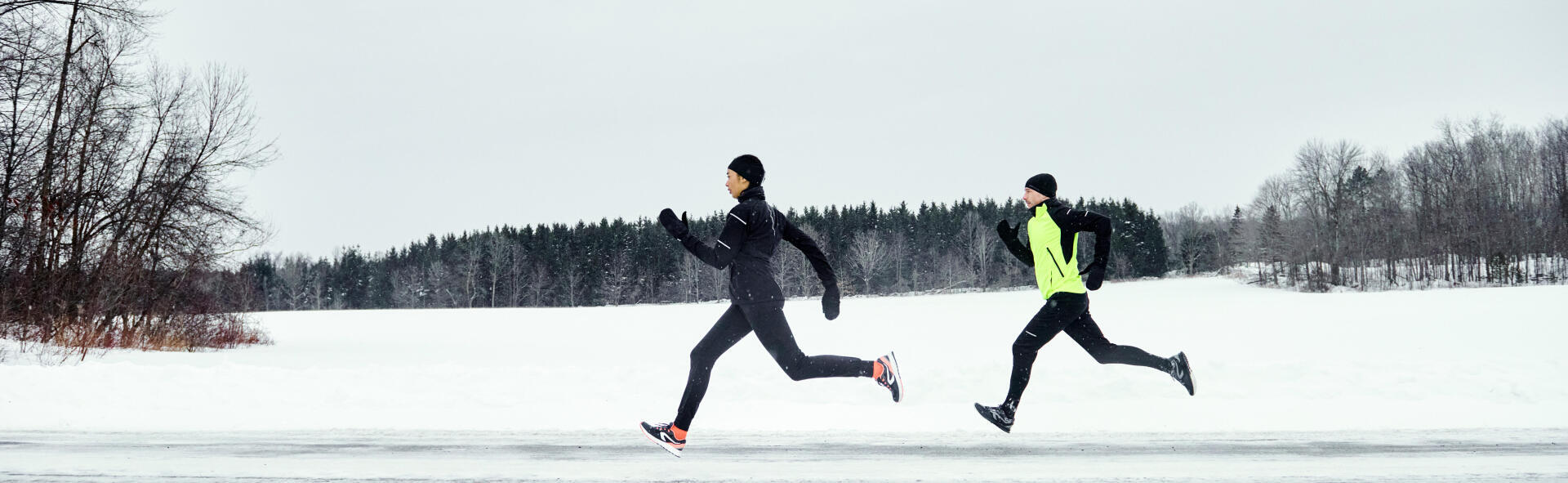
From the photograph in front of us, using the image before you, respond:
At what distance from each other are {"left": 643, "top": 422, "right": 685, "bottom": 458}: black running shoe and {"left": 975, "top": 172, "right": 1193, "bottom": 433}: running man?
79.8 inches

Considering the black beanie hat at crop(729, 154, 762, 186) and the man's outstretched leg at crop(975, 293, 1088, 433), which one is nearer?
the black beanie hat at crop(729, 154, 762, 186)

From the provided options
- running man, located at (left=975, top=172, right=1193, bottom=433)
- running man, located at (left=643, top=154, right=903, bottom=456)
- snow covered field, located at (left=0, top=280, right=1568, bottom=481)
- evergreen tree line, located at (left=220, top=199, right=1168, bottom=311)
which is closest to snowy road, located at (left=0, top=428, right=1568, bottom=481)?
snow covered field, located at (left=0, top=280, right=1568, bottom=481)

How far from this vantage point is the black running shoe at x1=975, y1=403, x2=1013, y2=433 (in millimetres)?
5121

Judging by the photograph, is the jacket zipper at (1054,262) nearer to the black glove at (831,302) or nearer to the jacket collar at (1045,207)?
the jacket collar at (1045,207)

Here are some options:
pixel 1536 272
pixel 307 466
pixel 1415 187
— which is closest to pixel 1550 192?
pixel 1415 187

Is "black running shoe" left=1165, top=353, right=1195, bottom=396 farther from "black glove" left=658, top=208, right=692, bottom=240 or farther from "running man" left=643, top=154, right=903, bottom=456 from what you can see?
"black glove" left=658, top=208, right=692, bottom=240

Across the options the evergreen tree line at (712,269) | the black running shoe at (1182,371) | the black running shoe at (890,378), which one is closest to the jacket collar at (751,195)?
the black running shoe at (890,378)

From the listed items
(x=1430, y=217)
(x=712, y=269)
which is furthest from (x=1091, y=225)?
(x=712, y=269)

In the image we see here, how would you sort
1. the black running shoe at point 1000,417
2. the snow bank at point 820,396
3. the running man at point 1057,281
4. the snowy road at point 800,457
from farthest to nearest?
1. the snow bank at point 820,396
2. the black running shoe at point 1000,417
3. the running man at point 1057,281
4. the snowy road at point 800,457

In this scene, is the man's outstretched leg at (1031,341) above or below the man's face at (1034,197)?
below

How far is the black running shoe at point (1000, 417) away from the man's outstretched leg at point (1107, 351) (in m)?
0.65

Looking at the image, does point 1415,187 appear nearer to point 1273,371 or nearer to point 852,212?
point 852,212

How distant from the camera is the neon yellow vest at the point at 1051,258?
504cm

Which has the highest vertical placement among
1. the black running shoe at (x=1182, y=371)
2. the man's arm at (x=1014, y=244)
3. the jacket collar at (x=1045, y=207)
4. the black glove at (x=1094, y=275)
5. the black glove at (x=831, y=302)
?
the jacket collar at (x=1045, y=207)
